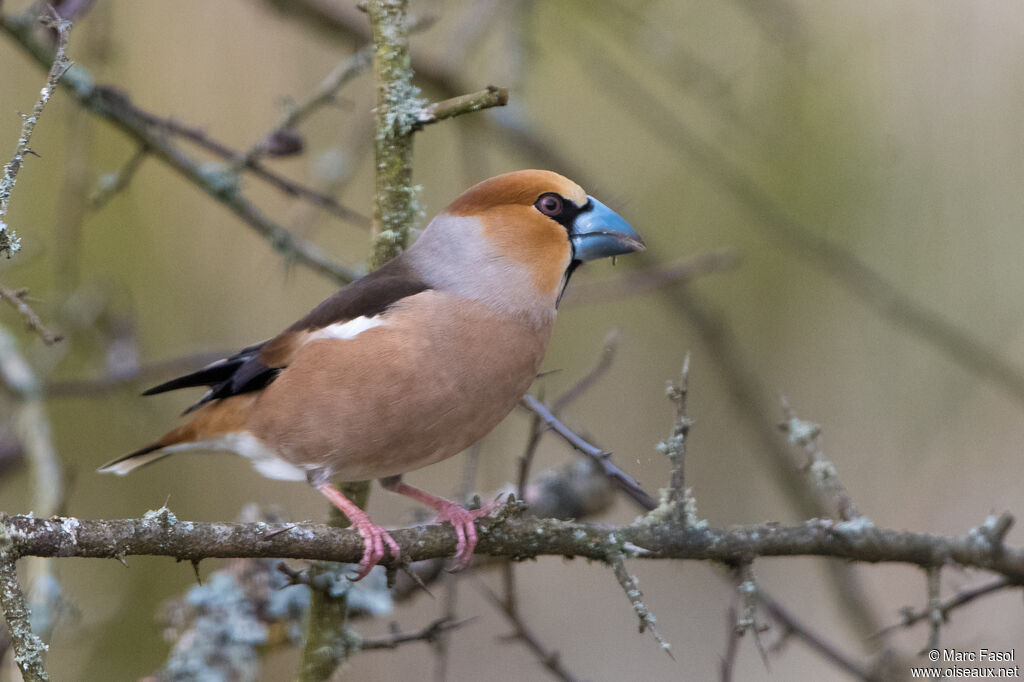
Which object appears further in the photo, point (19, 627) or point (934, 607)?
point (934, 607)

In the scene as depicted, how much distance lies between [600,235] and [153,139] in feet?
5.52

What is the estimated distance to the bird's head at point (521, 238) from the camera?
3533 millimetres

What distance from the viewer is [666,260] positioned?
6246 mm

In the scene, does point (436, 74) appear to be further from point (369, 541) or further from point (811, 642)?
point (811, 642)

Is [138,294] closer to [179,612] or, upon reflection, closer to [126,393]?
[126,393]

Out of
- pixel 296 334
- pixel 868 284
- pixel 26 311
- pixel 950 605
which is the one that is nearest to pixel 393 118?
pixel 296 334

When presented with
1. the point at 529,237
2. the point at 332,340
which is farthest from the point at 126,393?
the point at 529,237

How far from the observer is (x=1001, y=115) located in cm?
579

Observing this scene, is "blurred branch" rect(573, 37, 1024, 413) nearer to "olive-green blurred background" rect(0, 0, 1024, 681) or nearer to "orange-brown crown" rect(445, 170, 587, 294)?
"olive-green blurred background" rect(0, 0, 1024, 681)

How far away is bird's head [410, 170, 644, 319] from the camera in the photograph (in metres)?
3.53

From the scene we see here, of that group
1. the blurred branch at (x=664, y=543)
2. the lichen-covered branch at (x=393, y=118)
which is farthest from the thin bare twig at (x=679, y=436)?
the lichen-covered branch at (x=393, y=118)

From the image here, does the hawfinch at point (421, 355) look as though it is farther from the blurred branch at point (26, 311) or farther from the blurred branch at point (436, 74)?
the blurred branch at point (26, 311)

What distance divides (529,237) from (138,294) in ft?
11.9

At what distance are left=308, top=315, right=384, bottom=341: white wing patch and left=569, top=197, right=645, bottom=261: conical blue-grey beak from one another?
77 centimetres
